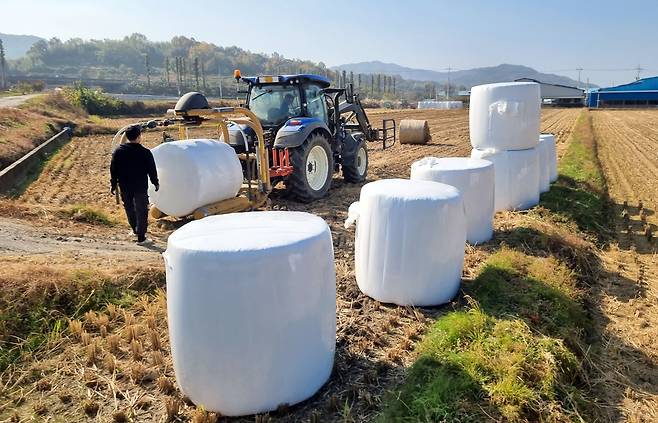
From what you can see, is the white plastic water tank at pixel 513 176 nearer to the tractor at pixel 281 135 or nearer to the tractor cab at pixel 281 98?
the tractor at pixel 281 135

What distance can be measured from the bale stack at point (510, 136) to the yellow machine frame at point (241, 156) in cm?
351

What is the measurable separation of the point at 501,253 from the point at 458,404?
308cm

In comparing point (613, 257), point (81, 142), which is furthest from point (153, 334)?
point (81, 142)

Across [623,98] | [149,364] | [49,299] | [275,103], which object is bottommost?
[149,364]

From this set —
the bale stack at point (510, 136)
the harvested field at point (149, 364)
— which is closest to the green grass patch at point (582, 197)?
the bale stack at point (510, 136)

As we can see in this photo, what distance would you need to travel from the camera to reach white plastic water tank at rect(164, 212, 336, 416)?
2.96 metres

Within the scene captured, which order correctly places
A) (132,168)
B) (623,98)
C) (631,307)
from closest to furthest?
(631,307) → (132,168) → (623,98)

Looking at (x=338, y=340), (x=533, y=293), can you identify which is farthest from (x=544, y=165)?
(x=338, y=340)

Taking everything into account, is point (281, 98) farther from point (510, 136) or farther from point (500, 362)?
point (500, 362)

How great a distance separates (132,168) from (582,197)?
8257mm

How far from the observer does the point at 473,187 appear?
6.41m

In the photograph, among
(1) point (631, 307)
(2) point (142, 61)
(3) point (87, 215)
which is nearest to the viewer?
(1) point (631, 307)

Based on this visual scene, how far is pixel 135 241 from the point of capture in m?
6.69

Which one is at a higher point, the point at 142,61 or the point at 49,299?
the point at 142,61
